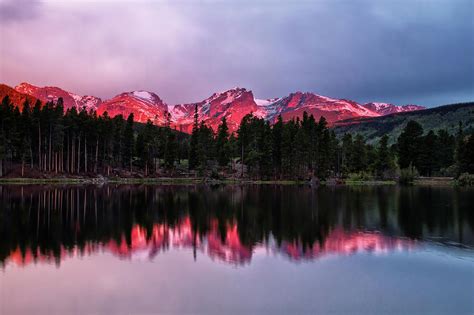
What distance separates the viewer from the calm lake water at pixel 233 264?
16938 millimetres

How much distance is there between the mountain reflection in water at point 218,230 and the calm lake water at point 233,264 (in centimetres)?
10

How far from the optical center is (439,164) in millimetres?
147875

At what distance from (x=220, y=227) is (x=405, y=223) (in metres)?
16.8

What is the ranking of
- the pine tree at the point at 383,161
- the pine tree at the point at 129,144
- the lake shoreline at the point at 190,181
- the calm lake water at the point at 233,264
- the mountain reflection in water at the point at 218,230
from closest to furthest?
the calm lake water at the point at 233,264, the mountain reflection in water at the point at 218,230, the lake shoreline at the point at 190,181, the pine tree at the point at 129,144, the pine tree at the point at 383,161

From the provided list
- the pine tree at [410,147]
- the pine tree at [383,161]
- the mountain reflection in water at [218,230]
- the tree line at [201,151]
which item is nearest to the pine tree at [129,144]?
the tree line at [201,151]

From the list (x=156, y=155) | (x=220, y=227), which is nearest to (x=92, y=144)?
(x=156, y=155)

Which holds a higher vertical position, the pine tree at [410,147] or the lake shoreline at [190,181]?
the pine tree at [410,147]

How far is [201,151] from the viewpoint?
12138 centimetres

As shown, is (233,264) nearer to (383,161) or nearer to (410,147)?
(383,161)

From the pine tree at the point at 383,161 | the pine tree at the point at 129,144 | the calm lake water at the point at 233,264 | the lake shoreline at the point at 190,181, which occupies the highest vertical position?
the pine tree at the point at 129,144

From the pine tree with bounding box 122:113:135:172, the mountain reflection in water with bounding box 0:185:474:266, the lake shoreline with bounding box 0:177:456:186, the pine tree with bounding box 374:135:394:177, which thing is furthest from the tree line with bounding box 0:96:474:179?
the mountain reflection in water with bounding box 0:185:474:266

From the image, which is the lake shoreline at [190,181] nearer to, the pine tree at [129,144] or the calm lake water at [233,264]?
the pine tree at [129,144]

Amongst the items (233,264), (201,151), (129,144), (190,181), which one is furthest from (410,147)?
(233,264)

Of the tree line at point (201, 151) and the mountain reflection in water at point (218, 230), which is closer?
the mountain reflection in water at point (218, 230)
